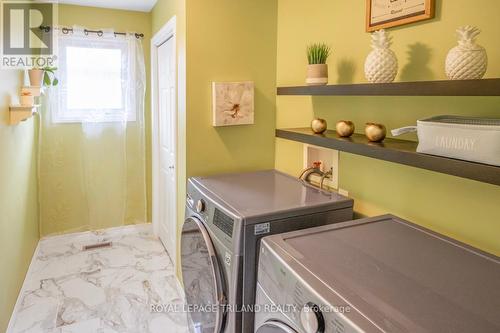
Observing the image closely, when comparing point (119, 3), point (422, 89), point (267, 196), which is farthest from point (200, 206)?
point (119, 3)

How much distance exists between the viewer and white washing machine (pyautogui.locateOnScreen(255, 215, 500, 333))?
2.76 feet

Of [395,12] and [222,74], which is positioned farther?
[222,74]

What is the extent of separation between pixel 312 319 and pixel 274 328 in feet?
0.82

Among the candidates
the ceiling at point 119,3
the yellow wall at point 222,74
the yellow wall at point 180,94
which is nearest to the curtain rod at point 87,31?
the ceiling at point 119,3

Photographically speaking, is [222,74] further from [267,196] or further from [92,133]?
[92,133]

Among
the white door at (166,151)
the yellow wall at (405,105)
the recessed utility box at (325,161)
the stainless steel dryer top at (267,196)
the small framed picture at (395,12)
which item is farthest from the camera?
the white door at (166,151)

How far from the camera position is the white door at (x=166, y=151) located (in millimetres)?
2838

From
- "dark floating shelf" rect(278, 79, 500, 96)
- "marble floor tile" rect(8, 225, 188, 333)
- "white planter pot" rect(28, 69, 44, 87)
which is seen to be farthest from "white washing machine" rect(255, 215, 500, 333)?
"white planter pot" rect(28, 69, 44, 87)

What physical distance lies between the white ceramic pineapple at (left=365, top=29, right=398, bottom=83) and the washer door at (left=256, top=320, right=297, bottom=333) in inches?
38.4

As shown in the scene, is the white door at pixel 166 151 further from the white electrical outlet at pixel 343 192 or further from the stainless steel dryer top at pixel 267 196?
the white electrical outlet at pixel 343 192

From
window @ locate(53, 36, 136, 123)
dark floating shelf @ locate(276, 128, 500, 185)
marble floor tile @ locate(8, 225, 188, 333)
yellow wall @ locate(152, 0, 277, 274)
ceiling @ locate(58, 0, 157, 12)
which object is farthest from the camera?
window @ locate(53, 36, 136, 123)

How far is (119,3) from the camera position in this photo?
310cm

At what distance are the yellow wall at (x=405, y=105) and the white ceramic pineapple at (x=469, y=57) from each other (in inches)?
4.3

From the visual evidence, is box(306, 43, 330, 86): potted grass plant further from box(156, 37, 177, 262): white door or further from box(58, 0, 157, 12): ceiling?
box(58, 0, 157, 12): ceiling
